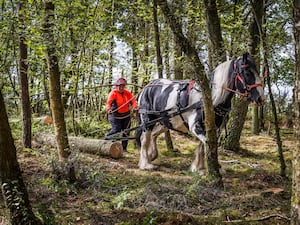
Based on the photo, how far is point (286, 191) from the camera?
15.1 ft

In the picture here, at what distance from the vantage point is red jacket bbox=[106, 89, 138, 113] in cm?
776

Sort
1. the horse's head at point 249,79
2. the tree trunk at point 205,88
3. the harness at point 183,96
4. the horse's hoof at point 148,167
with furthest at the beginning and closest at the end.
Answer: the horse's hoof at point 148,167 → the harness at point 183,96 → the horse's head at point 249,79 → the tree trunk at point 205,88

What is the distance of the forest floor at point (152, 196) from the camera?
11.9ft

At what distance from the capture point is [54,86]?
466 centimetres

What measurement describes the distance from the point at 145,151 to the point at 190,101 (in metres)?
1.58

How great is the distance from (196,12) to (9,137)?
614 cm

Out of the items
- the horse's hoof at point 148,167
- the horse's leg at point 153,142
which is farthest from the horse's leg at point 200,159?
the horse's leg at point 153,142

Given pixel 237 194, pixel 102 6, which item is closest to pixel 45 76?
pixel 102 6

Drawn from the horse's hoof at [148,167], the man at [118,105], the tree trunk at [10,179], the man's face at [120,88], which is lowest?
the horse's hoof at [148,167]

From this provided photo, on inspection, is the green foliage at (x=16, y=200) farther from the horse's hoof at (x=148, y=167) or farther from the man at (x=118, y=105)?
the man at (x=118, y=105)

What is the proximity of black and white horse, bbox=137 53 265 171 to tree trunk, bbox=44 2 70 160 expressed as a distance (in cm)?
225

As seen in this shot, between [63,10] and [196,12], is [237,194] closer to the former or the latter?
[63,10]

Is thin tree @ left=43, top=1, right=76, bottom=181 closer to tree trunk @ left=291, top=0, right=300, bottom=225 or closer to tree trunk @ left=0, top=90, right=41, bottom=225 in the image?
tree trunk @ left=0, top=90, right=41, bottom=225

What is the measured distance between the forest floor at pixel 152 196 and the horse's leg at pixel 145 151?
8.4 inches
